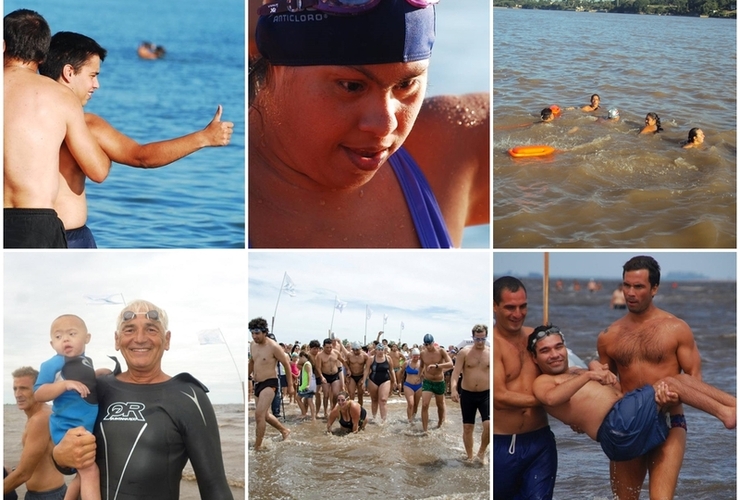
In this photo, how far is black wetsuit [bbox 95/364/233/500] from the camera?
4910 mm

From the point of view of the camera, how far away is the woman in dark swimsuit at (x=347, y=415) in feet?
16.8

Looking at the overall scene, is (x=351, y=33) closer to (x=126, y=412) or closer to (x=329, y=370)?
(x=329, y=370)

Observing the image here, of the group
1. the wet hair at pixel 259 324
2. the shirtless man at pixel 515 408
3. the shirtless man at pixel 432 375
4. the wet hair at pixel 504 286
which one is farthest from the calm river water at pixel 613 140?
the wet hair at pixel 259 324

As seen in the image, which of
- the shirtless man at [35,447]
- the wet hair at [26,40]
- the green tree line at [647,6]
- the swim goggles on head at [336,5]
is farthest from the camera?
the green tree line at [647,6]

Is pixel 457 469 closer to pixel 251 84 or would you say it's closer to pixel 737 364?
pixel 737 364

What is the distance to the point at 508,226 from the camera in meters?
5.07

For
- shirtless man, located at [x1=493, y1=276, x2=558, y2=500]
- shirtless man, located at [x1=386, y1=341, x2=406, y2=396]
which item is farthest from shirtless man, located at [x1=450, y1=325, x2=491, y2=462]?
shirtless man, located at [x1=386, y1=341, x2=406, y2=396]

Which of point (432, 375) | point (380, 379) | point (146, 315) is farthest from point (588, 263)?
point (146, 315)

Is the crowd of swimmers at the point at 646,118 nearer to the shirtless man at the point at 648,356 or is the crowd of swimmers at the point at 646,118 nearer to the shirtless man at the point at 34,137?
the shirtless man at the point at 648,356

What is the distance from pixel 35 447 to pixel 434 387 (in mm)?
2490

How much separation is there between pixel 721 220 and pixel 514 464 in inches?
79.7

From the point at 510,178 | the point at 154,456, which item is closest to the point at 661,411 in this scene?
the point at 510,178

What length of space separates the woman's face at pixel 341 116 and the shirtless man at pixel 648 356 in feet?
5.62

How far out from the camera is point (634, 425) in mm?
4898
